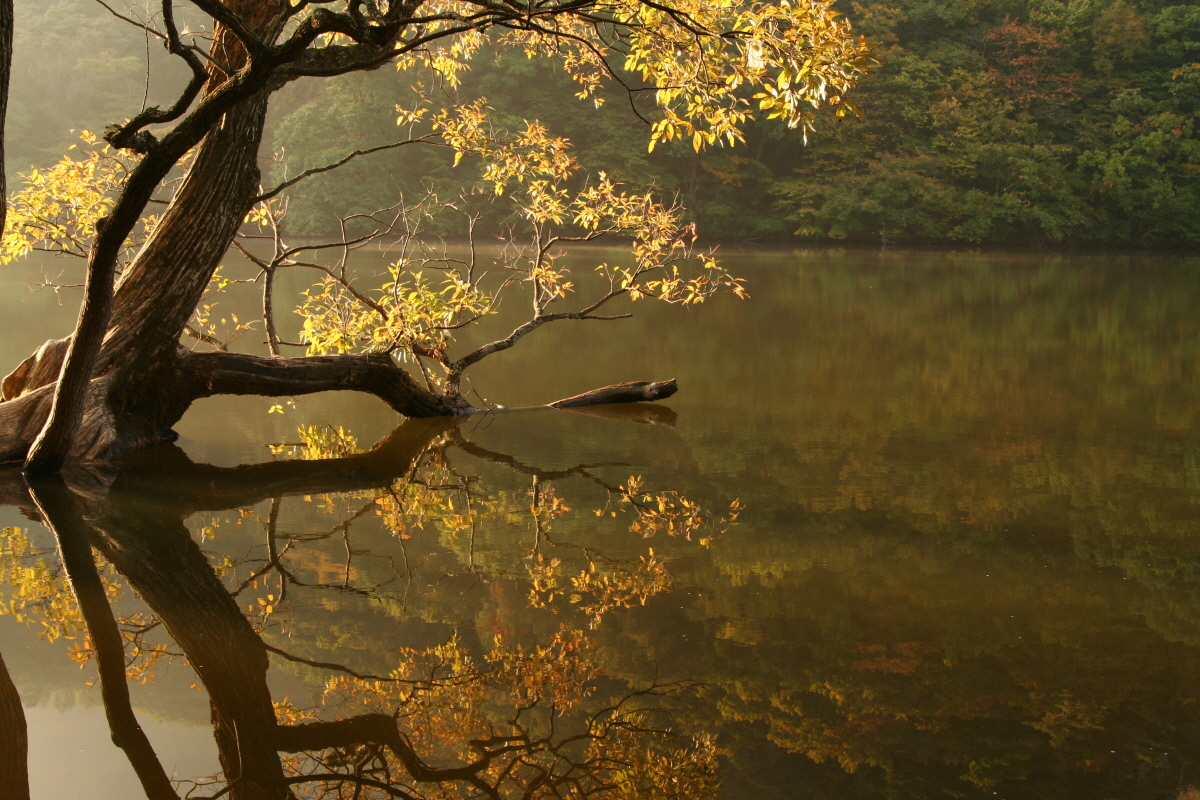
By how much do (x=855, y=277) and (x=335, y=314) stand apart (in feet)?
53.4

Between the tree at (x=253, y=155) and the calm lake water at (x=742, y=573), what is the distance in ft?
1.66

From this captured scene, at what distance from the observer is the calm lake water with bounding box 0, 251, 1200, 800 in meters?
3.11

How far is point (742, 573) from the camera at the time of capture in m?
4.54

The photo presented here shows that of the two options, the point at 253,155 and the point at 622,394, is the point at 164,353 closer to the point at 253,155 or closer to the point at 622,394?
the point at 253,155

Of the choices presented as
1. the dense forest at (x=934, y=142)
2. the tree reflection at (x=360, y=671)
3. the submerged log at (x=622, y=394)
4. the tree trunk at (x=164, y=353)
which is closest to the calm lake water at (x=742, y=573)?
the tree reflection at (x=360, y=671)

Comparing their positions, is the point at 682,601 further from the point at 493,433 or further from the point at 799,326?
the point at 799,326

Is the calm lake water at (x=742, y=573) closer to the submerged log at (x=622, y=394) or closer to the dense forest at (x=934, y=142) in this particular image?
the submerged log at (x=622, y=394)

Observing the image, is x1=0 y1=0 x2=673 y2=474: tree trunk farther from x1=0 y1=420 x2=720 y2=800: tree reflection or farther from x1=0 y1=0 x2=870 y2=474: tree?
x1=0 y1=420 x2=720 y2=800: tree reflection

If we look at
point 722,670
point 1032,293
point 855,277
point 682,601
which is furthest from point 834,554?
point 855,277

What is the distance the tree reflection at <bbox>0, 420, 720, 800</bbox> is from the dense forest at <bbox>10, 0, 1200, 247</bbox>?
1149 inches

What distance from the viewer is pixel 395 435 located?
25.1ft

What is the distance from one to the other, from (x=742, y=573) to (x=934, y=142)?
33102 mm

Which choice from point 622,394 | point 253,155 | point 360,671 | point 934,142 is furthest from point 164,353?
point 934,142

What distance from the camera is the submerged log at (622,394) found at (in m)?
8.93
